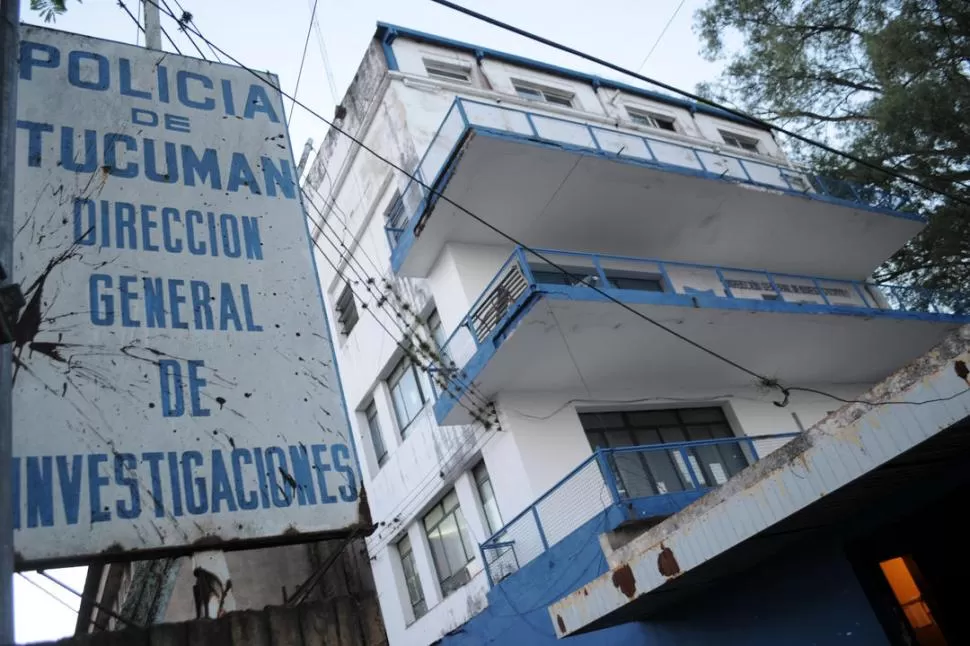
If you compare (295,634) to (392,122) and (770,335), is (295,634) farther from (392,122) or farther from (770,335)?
(392,122)

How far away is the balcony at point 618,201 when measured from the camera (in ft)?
43.4

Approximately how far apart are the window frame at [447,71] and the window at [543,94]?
1.35 meters

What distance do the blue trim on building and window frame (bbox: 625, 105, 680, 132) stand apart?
62cm

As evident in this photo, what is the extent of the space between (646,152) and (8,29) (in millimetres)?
12223

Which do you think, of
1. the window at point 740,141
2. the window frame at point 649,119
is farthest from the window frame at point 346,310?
the window at point 740,141

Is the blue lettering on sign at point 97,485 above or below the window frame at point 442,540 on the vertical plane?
below

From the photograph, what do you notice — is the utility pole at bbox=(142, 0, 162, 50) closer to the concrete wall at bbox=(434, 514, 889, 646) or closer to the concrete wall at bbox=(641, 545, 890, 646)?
the concrete wall at bbox=(434, 514, 889, 646)

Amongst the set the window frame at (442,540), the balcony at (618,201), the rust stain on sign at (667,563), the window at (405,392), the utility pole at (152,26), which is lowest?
the rust stain on sign at (667,563)

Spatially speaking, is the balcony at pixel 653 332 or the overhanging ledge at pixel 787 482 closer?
the overhanging ledge at pixel 787 482

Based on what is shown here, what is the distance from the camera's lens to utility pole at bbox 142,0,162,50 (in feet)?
19.1

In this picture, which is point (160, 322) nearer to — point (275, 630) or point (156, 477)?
point (156, 477)

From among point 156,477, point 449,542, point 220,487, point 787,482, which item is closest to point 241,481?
point 220,487

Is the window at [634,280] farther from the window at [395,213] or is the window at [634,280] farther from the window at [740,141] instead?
the window at [740,141]

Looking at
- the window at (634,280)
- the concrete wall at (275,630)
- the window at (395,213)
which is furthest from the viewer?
the window at (395,213)
